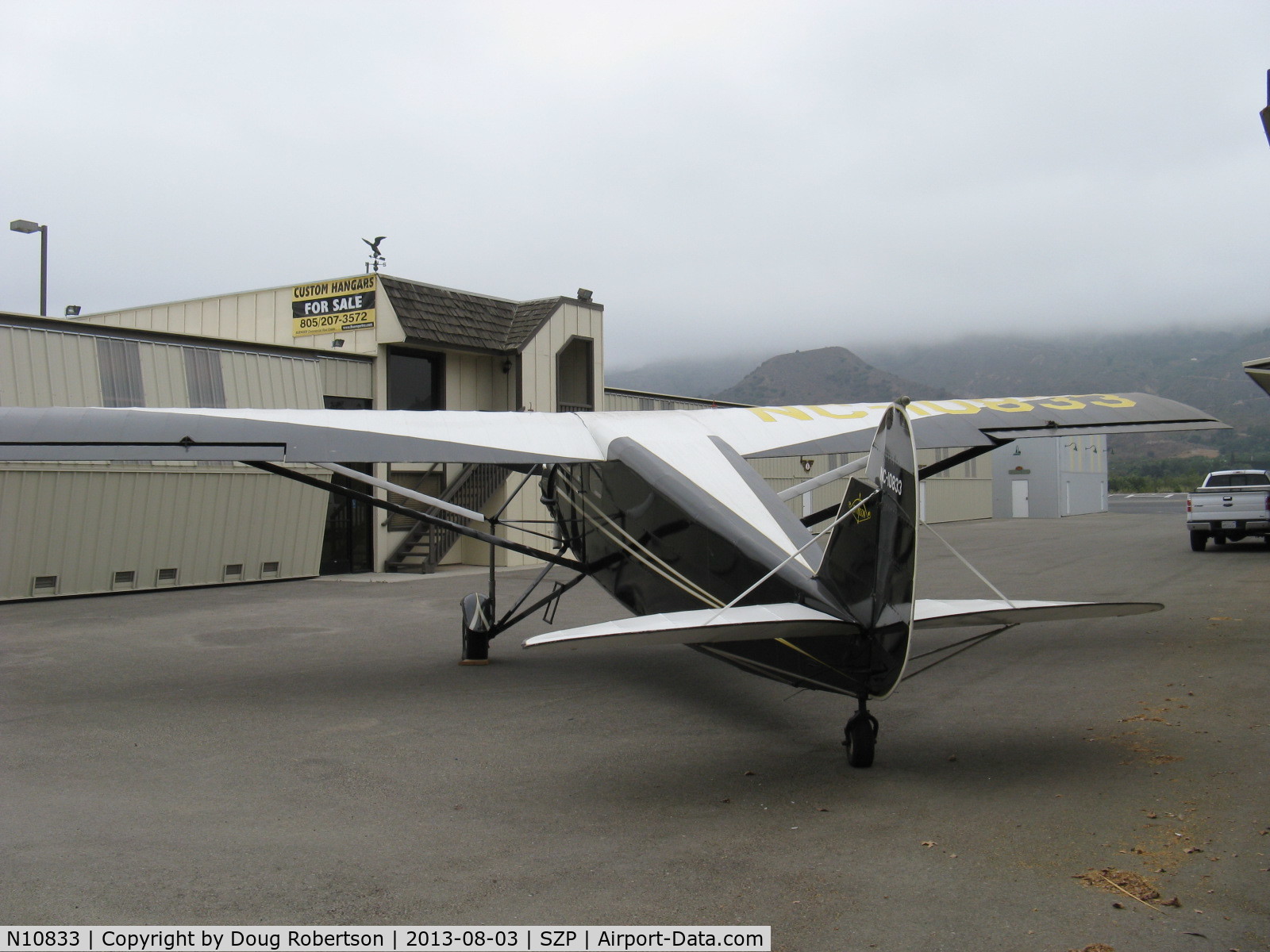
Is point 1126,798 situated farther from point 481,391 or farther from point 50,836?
point 481,391

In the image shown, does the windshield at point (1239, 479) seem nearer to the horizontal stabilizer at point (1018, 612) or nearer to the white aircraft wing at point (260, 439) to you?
the white aircraft wing at point (260, 439)

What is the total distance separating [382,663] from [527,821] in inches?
201

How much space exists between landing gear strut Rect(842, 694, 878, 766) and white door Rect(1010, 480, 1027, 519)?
43904 millimetres

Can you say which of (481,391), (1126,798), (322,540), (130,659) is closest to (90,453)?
(130,659)

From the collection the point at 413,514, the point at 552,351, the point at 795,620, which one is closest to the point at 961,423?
the point at 795,620

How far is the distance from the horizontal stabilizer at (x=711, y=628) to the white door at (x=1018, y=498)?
44380 mm

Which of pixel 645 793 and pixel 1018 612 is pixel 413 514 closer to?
pixel 645 793

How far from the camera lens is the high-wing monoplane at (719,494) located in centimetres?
492

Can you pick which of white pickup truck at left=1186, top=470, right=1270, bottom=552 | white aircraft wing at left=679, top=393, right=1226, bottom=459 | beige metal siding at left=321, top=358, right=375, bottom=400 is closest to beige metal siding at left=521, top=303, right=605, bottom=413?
beige metal siding at left=321, top=358, right=375, bottom=400

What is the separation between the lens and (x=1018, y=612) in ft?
16.5
